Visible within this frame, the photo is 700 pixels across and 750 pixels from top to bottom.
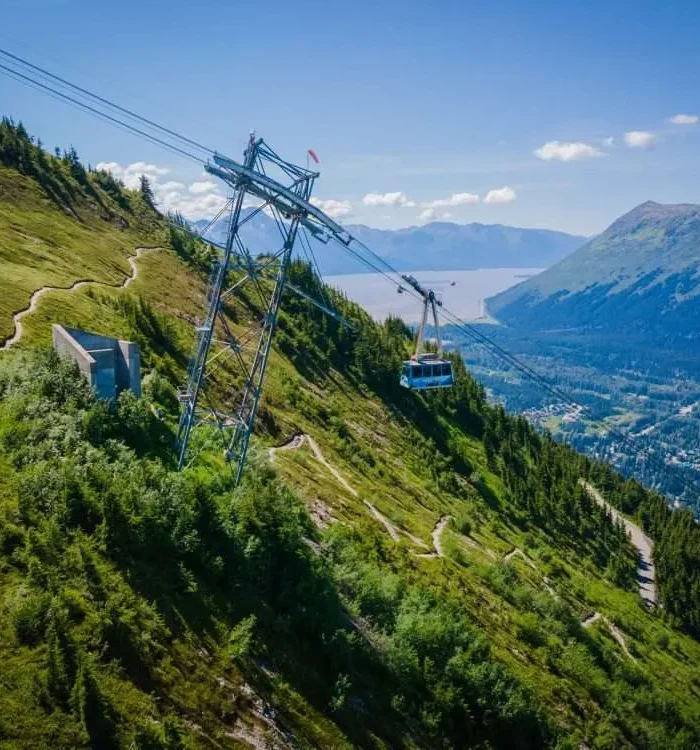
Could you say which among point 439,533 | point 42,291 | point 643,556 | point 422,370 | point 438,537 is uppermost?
point 42,291

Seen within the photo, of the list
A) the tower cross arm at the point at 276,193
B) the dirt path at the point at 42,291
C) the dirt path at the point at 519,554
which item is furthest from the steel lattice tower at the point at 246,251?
the dirt path at the point at 519,554

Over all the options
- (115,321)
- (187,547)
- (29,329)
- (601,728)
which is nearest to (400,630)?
(187,547)

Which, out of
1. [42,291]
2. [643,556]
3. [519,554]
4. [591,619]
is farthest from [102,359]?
[643,556]

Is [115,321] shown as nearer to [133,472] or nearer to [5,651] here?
[133,472]

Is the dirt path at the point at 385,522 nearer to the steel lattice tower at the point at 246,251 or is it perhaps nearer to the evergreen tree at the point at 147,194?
the steel lattice tower at the point at 246,251

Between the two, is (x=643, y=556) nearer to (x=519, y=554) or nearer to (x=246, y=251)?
(x=519, y=554)
